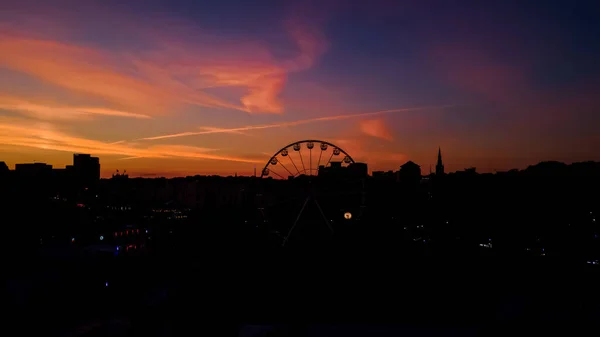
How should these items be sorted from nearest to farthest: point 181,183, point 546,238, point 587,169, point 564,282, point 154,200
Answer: point 564,282
point 546,238
point 587,169
point 154,200
point 181,183

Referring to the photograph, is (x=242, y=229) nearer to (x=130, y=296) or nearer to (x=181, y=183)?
(x=130, y=296)

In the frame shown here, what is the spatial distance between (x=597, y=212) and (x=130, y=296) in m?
49.5

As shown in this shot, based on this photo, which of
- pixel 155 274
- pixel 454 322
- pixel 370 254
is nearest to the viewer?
pixel 454 322

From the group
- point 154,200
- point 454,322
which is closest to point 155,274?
point 454,322

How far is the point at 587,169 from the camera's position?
7994 centimetres

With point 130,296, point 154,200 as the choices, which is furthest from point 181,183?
point 130,296

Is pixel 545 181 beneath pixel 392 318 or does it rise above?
above

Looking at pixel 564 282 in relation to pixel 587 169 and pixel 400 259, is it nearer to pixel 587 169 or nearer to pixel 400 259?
pixel 400 259

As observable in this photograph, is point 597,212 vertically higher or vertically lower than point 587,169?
lower

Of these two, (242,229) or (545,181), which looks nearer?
(242,229)

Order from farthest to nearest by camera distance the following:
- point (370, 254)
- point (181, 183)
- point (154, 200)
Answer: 1. point (181, 183)
2. point (154, 200)
3. point (370, 254)

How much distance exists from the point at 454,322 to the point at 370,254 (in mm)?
10904

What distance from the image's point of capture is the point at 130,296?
2058 cm

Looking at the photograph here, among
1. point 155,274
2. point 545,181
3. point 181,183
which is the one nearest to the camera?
point 155,274
